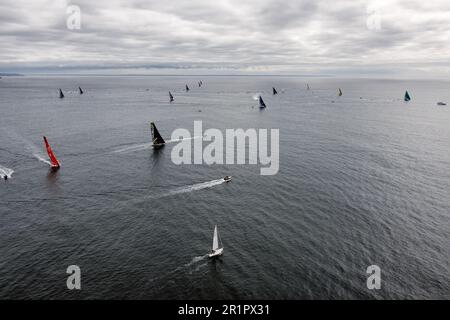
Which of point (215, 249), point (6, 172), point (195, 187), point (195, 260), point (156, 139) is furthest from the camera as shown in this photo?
point (156, 139)

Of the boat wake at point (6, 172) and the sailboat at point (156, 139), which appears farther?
the sailboat at point (156, 139)

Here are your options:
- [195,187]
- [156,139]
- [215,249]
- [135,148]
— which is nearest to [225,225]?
[215,249]

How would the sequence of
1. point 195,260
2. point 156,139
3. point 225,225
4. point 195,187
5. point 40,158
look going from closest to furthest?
point 195,260 < point 225,225 < point 195,187 < point 40,158 < point 156,139

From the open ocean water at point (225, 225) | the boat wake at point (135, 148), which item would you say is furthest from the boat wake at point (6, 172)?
the boat wake at point (135, 148)

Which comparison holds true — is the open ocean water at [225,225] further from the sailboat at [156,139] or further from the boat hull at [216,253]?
the sailboat at [156,139]

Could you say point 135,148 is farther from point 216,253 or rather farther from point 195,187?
point 216,253

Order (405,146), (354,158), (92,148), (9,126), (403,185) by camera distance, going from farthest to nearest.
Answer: (9,126) → (405,146) → (92,148) → (354,158) → (403,185)

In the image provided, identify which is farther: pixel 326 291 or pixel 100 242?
pixel 100 242

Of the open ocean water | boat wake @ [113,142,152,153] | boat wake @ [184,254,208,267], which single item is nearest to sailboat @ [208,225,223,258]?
boat wake @ [184,254,208,267]
